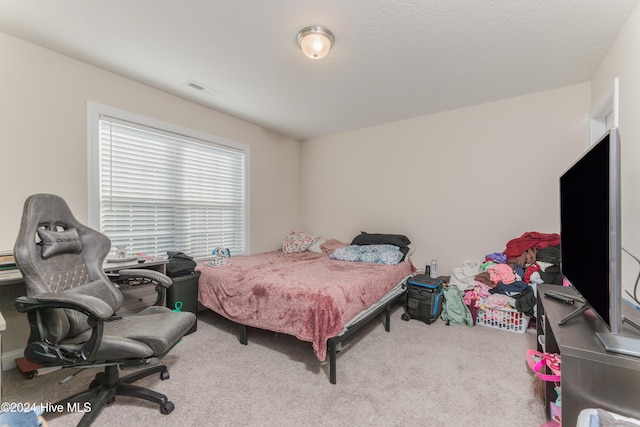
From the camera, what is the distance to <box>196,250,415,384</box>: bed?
76.2 inches

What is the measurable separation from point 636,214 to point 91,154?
13.9ft

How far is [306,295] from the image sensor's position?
202cm

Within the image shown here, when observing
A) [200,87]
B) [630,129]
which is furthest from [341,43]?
[630,129]

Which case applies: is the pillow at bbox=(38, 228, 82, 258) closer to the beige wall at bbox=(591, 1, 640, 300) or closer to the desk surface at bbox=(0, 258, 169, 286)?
the desk surface at bbox=(0, 258, 169, 286)

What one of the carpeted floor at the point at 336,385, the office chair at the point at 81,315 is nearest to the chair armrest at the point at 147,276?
the office chair at the point at 81,315

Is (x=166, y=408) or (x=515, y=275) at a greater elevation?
(x=515, y=275)

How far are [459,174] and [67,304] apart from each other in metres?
3.78

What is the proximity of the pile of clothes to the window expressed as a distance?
298 cm

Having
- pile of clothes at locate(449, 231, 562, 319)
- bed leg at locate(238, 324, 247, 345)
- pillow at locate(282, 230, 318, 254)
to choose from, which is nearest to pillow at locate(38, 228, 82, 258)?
bed leg at locate(238, 324, 247, 345)

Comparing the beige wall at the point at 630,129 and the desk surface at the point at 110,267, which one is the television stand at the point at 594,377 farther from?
the desk surface at the point at 110,267

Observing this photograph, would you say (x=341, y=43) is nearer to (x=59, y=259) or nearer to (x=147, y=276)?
(x=147, y=276)

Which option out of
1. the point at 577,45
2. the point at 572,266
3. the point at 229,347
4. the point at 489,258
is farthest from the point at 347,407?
the point at 577,45

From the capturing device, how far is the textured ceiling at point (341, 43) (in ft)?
5.89

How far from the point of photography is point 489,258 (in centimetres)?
305
